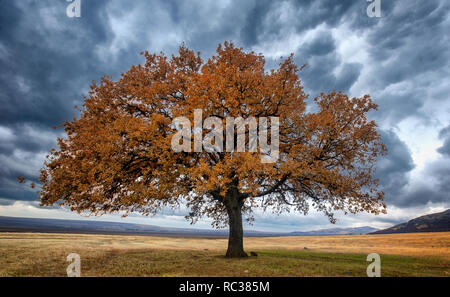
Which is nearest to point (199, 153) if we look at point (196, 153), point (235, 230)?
point (196, 153)

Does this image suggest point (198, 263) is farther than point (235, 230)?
No

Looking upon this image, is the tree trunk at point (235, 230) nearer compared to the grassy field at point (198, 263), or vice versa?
the grassy field at point (198, 263)

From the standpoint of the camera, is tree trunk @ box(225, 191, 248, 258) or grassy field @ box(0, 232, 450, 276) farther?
tree trunk @ box(225, 191, 248, 258)

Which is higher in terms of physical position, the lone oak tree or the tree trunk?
the lone oak tree

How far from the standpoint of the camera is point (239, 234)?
78.5 ft

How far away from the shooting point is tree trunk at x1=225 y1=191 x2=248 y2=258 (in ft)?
76.8

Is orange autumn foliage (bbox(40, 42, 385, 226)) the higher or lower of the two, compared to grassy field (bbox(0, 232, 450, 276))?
higher

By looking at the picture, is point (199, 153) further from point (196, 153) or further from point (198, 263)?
point (198, 263)

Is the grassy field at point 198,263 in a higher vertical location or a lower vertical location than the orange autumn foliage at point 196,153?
lower

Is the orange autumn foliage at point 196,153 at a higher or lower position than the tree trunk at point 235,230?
higher

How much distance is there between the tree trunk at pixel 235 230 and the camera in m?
23.4

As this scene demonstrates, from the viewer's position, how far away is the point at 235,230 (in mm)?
23703
